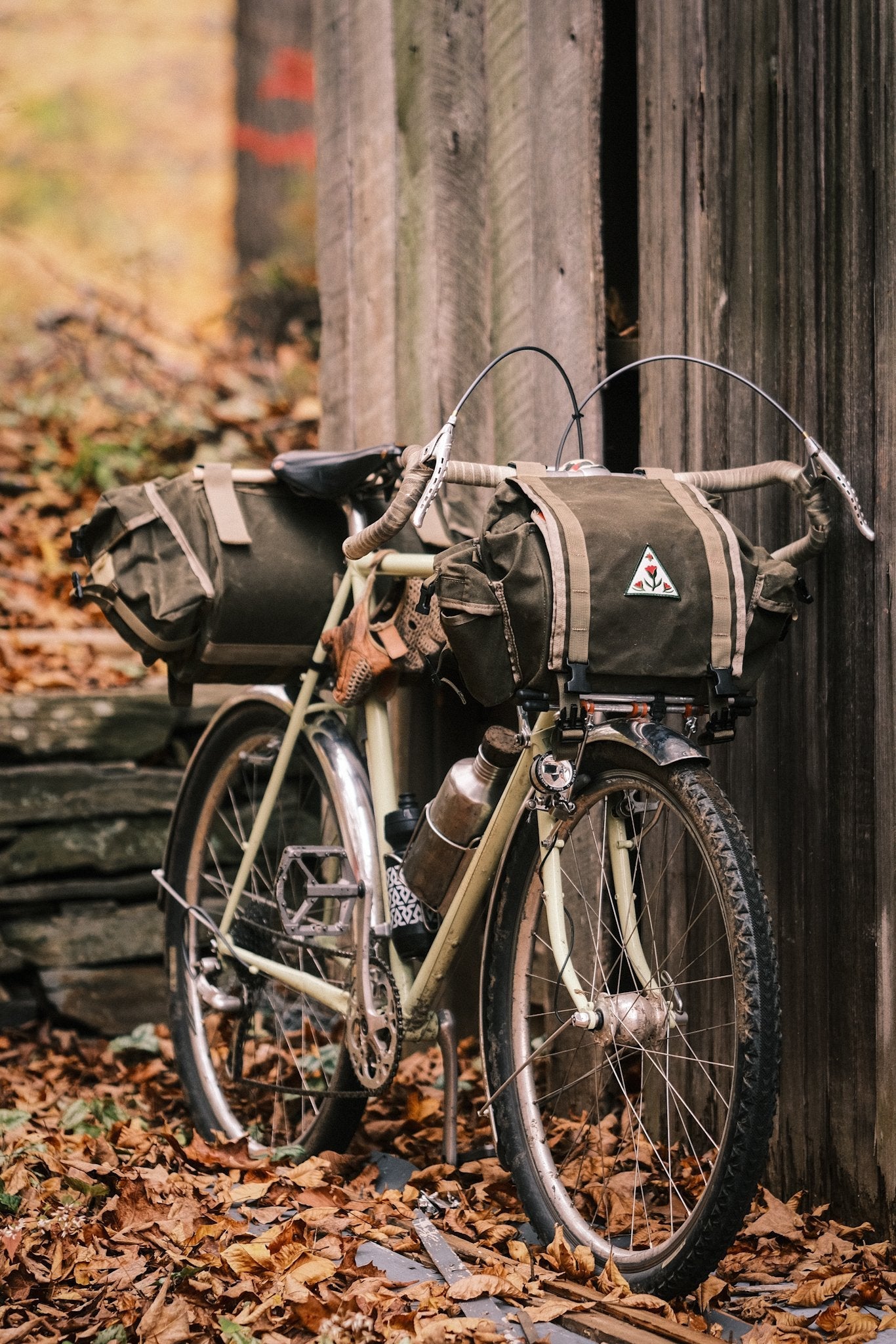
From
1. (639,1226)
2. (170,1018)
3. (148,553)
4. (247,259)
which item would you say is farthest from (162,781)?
(247,259)

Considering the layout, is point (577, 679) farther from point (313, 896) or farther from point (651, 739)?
point (313, 896)

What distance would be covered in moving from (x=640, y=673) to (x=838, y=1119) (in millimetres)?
1063

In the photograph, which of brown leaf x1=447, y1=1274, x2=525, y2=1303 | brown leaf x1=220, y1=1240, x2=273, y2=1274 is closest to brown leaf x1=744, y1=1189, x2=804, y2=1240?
brown leaf x1=447, y1=1274, x2=525, y2=1303

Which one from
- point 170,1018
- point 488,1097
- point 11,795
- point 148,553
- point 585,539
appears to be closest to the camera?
point 585,539

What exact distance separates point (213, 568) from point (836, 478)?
1.46 meters

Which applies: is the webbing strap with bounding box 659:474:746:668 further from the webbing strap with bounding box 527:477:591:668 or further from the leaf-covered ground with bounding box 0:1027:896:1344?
the leaf-covered ground with bounding box 0:1027:896:1344

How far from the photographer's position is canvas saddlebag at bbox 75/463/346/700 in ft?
10.8

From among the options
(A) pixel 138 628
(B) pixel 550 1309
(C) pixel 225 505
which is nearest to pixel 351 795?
(A) pixel 138 628

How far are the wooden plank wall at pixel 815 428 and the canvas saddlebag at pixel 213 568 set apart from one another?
0.94 m

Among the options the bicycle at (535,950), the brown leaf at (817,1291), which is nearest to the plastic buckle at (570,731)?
the bicycle at (535,950)

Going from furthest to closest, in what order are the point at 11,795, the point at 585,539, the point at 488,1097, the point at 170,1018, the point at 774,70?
the point at 11,795 < the point at 170,1018 < the point at 774,70 < the point at 488,1097 < the point at 585,539

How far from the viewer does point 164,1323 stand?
7.71 ft

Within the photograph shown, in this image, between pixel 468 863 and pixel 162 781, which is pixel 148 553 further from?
pixel 162 781

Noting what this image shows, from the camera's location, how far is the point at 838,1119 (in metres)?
2.78
